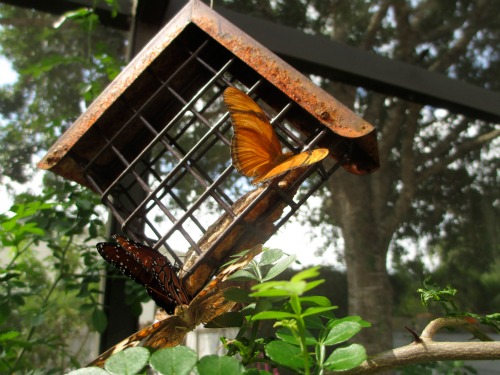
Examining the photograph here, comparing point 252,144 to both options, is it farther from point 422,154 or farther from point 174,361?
point 422,154

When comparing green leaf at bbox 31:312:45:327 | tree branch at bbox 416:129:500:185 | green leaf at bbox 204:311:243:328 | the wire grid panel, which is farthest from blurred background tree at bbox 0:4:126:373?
tree branch at bbox 416:129:500:185

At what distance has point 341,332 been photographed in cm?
32

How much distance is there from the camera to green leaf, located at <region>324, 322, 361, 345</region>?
1.01 feet

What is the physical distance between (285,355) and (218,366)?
49 millimetres

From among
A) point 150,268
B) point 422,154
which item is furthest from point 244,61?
point 422,154

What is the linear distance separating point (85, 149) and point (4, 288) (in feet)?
1.95

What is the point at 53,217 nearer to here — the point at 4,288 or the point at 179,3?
the point at 4,288

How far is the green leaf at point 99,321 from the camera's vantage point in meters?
1.00

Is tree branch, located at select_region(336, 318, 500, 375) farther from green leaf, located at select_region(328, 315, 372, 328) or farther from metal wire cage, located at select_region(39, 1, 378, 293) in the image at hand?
metal wire cage, located at select_region(39, 1, 378, 293)

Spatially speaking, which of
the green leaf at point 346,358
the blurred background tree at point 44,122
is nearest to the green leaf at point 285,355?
the green leaf at point 346,358

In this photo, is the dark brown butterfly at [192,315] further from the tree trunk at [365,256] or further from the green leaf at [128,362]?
the tree trunk at [365,256]

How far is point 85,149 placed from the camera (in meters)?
0.70

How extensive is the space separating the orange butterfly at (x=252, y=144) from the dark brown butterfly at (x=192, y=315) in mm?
137

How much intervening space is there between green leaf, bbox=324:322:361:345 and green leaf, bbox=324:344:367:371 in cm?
2
